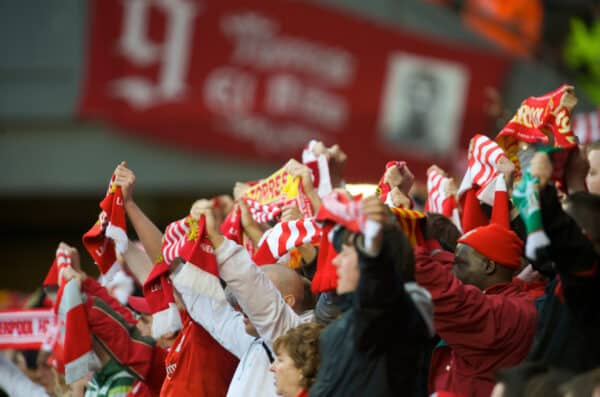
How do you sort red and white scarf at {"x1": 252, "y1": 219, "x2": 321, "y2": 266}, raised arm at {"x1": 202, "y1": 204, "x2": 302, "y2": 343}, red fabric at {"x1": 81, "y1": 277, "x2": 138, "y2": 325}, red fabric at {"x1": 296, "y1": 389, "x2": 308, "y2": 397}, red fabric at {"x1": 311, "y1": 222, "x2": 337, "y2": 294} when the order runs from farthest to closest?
red fabric at {"x1": 81, "y1": 277, "x2": 138, "y2": 325}, red and white scarf at {"x1": 252, "y1": 219, "x2": 321, "y2": 266}, raised arm at {"x1": 202, "y1": 204, "x2": 302, "y2": 343}, red fabric at {"x1": 296, "y1": 389, "x2": 308, "y2": 397}, red fabric at {"x1": 311, "y1": 222, "x2": 337, "y2": 294}

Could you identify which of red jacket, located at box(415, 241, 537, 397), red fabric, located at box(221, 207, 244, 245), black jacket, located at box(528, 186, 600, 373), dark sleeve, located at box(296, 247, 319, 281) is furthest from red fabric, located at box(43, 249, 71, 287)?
black jacket, located at box(528, 186, 600, 373)

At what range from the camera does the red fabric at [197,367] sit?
5.26 metres

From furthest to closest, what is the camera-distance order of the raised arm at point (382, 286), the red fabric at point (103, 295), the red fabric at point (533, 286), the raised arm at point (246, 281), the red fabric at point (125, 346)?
1. the red fabric at point (103, 295)
2. the red fabric at point (125, 346)
3. the red fabric at point (533, 286)
4. the raised arm at point (246, 281)
5. the raised arm at point (382, 286)

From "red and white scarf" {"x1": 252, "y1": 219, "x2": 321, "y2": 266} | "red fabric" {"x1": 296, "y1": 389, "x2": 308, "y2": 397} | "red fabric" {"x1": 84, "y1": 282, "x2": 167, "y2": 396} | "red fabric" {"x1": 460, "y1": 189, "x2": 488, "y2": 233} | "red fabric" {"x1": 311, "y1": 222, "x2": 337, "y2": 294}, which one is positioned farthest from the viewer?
A: "red fabric" {"x1": 84, "y1": 282, "x2": 167, "y2": 396}

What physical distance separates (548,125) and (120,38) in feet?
33.2

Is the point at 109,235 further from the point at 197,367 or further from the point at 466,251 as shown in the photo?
the point at 466,251

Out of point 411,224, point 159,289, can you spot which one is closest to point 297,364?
point 411,224

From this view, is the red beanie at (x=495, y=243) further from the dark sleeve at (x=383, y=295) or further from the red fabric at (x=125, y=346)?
the red fabric at (x=125, y=346)

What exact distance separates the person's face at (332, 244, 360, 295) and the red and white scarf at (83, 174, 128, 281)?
5.72ft

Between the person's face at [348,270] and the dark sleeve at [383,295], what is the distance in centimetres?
10

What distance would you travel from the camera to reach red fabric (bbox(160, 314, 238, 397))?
526 cm

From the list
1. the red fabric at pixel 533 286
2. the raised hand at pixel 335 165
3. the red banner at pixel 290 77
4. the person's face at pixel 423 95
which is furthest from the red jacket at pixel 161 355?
the person's face at pixel 423 95

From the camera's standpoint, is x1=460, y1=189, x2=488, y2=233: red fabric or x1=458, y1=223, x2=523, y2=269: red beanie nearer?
x1=458, y1=223, x2=523, y2=269: red beanie

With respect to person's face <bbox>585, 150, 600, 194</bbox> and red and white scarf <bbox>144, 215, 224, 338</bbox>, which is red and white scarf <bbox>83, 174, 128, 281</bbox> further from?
person's face <bbox>585, 150, 600, 194</bbox>
